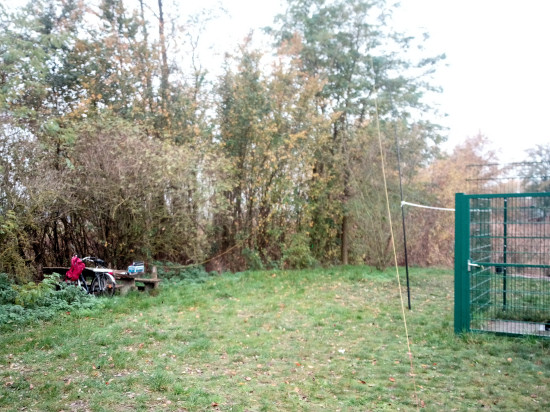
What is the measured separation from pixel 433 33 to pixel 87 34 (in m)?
10.3

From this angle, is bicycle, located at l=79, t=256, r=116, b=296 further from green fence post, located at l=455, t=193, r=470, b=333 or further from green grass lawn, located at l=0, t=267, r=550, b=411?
green fence post, located at l=455, t=193, r=470, b=333

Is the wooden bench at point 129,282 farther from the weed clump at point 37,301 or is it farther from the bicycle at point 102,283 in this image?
the weed clump at point 37,301

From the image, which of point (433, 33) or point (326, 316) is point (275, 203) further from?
point (433, 33)

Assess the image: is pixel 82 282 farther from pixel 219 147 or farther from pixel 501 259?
pixel 501 259

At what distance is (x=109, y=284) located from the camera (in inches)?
327

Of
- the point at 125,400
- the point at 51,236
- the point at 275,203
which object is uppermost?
the point at 275,203

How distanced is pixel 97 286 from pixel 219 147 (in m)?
5.06

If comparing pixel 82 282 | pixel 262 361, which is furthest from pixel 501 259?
pixel 82 282

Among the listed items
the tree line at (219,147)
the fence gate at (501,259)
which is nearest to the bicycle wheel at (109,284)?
the tree line at (219,147)

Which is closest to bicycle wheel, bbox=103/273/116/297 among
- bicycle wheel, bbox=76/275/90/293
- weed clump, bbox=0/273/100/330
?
bicycle wheel, bbox=76/275/90/293

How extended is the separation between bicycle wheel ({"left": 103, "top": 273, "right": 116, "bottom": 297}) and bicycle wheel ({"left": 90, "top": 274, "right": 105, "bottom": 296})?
0.05 meters

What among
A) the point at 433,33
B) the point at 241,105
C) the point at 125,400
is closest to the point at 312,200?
the point at 241,105

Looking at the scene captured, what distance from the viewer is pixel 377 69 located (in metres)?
14.2

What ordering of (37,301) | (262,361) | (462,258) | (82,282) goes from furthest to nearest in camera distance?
1. (82,282)
2. (37,301)
3. (462,258)
4. (262,361)
